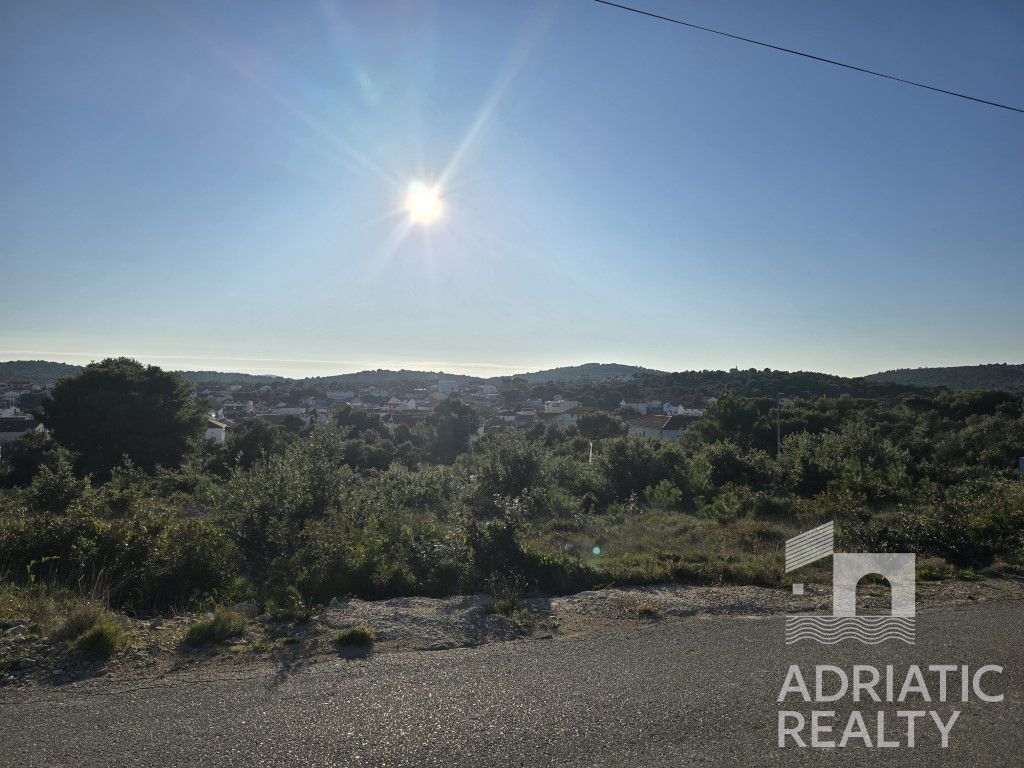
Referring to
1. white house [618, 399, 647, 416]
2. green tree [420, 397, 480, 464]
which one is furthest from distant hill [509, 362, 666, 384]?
green tree [420, 397, 480, 464]

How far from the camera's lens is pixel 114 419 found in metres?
24.5

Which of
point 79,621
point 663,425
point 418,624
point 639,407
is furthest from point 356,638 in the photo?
point 639,407

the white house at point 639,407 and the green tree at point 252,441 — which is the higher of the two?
the white house at point 639,407

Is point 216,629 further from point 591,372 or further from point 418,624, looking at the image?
point 591,372

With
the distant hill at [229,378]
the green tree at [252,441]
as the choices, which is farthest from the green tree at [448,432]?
the distant hill at [229,378]

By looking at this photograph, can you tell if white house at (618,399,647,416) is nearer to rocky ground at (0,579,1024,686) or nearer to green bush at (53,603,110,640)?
rocky ground at (0,579,1024,686)

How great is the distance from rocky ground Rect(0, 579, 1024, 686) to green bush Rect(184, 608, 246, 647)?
2.7 inches

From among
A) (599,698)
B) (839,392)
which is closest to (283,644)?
(599,698)

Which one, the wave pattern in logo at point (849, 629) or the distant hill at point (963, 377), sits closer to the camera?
the wave pattern in logo at point (849, 629)

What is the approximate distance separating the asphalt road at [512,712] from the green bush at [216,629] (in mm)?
658

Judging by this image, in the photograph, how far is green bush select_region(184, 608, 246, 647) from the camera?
451 centimetres

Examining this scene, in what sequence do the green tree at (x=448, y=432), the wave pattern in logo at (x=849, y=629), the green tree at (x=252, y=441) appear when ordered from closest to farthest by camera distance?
the wave pattern in logo at (x=849, y=629) → the green tree at (x=252, y=441) → the green tree at (x=448, y=432)

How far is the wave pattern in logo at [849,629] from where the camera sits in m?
4.59

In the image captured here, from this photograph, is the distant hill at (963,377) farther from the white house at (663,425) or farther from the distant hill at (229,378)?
the distant hill at (229,378)
